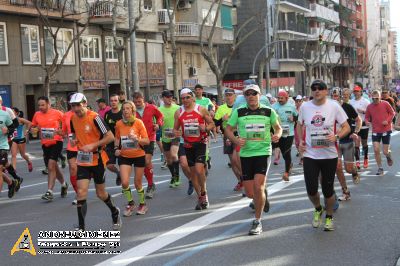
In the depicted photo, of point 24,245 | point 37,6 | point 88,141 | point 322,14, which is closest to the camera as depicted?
point 24,245

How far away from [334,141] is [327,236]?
44.3 inches

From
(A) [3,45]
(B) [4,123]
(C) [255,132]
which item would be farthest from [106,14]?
(C) [255,132]

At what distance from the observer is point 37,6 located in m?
25.7

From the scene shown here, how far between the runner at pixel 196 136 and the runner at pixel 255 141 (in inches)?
63.4

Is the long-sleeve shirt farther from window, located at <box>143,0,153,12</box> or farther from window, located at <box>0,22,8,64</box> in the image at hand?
window, located at <box>143,0,153,12</box>

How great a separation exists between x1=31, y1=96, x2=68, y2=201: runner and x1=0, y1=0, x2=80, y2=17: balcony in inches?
579

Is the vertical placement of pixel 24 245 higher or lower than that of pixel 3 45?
lower

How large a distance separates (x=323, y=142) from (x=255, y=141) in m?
0.84

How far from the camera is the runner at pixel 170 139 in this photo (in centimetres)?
1181

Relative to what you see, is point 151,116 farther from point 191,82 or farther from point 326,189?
point 191,82

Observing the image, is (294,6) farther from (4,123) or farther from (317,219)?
(317,219)

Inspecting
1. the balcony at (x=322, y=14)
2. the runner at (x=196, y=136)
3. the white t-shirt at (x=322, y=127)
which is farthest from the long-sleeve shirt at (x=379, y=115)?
the balcony at (x=322, y=14)

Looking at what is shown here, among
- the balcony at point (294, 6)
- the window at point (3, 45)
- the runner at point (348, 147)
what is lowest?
the runner at point (348, 147)

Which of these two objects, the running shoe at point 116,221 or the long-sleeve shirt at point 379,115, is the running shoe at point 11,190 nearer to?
the running shoe at point 116,221
